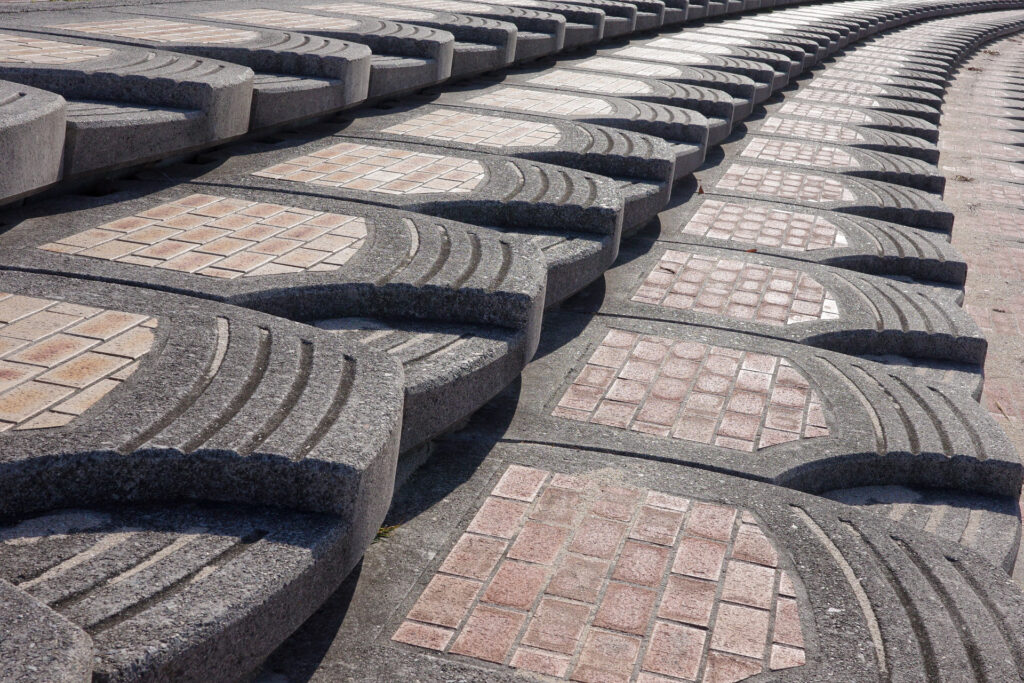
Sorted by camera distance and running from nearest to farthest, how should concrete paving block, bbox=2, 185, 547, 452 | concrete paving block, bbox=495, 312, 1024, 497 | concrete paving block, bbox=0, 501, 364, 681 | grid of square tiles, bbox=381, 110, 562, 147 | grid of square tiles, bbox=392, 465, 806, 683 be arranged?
concrete paving block, bbox=0, 501, 364, 681 < grid of square tiles, bbox=392, 465, 806, 683 < concrete paving block, bbox=2, 185, 547, 452 < concrete paving block, bbox=495, 312, 1024, 497 < grid of square tiles, bbox=381, 110, 562, 147

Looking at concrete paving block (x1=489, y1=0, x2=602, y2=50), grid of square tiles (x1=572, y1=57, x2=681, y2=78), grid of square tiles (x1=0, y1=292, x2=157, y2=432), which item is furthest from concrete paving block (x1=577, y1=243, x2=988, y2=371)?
concrete paving block (x1=489, y1=0, x2=602, y2=50)

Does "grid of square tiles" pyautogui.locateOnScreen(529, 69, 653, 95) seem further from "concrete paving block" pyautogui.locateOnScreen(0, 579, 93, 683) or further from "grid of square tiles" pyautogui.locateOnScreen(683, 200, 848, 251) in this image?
"concrete paving block" pyautogui.locateOnScreen(0, 579, 93, 683)

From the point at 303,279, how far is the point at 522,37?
214 inches

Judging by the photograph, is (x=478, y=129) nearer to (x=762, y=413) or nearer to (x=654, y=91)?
(x=654, y=91)

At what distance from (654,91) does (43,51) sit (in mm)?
4303

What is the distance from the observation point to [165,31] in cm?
586

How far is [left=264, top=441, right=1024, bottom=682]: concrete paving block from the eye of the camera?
2.15 metres

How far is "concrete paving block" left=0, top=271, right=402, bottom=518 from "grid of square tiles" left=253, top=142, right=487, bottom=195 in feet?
5.48

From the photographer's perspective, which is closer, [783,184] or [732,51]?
[783,184]

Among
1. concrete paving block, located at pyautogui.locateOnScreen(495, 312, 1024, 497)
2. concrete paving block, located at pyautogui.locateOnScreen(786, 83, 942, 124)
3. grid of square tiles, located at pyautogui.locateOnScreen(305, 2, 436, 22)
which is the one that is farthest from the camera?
concrete paving block, located at pyautogui.locateOnScreen(786, 83, 942, 124)

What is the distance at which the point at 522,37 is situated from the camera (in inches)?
316

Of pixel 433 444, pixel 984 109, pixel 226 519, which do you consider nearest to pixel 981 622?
pixel 433 444

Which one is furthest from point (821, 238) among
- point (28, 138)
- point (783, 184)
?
point (28, 138)

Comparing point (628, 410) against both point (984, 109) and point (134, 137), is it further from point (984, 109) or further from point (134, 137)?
point (984, 109)
